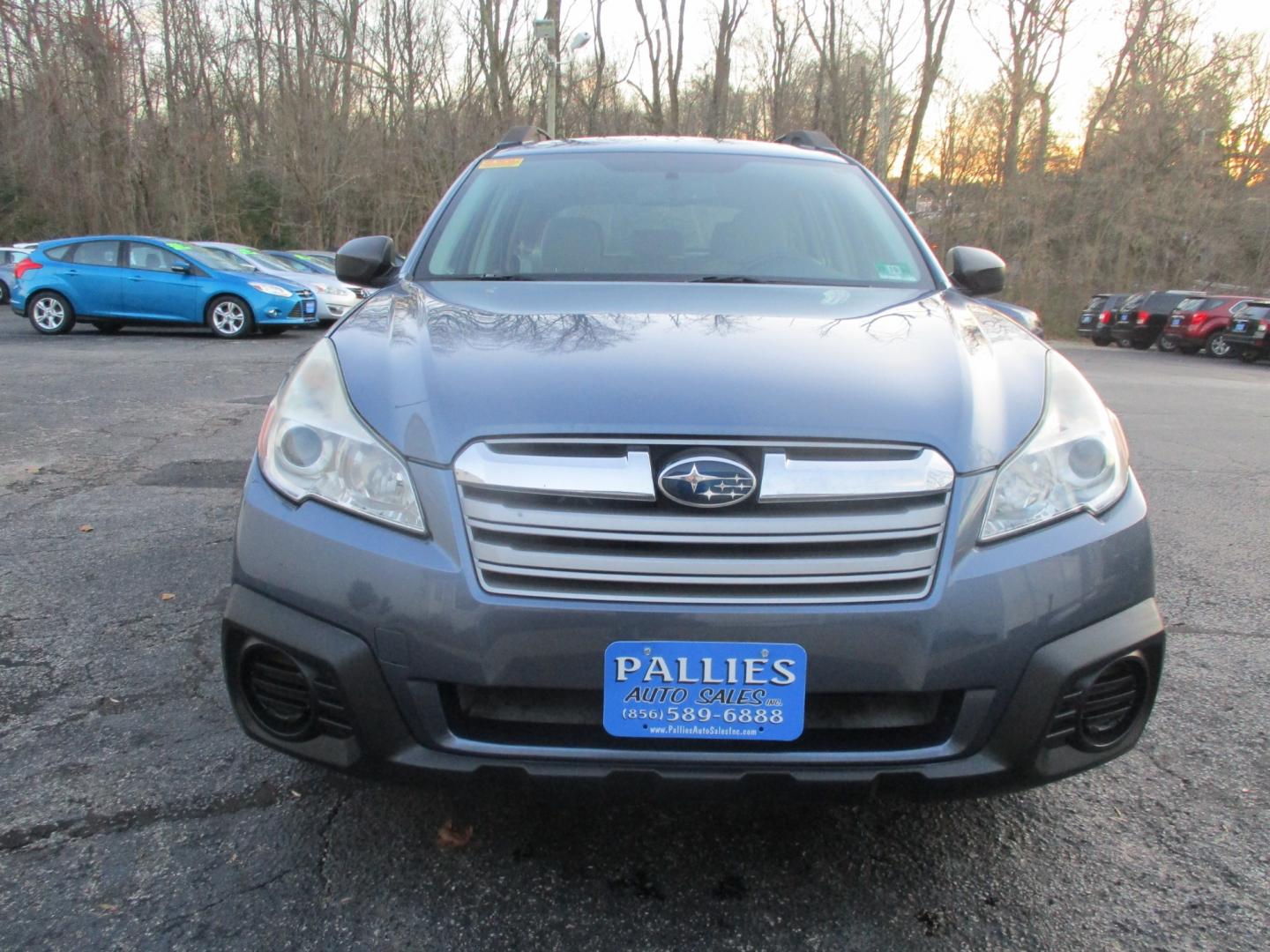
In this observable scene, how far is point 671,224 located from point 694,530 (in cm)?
165

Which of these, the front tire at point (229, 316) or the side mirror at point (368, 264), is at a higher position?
the side mirror at point (368, 264)

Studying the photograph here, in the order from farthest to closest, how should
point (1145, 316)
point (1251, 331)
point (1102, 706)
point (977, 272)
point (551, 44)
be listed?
point (1145, 316) < point (551, 44) < point (1251, 331) < point (977, 272) < point (1102, 706)

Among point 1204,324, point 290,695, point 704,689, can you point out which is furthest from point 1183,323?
point 290,695

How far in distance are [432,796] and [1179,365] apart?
20345 millimetres

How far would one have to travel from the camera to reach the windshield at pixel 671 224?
287 cm

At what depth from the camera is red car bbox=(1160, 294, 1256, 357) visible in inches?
871

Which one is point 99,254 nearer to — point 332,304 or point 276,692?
point 332,304

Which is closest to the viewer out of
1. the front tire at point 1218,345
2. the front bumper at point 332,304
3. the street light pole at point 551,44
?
the front bumper at point 332,304

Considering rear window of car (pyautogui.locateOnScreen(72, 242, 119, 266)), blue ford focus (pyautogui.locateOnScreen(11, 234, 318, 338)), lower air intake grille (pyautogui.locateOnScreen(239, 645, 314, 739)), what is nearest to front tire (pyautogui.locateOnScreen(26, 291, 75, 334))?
blue ford focus (pyautogui.locateOnScreen(11, 234, 318, 338))

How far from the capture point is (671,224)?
3.02 m

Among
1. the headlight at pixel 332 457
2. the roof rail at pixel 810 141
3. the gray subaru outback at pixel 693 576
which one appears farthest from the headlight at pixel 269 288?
the gray subaru outback at pixel 693 576

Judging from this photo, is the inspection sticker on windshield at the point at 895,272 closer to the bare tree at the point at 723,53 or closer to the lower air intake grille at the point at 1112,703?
the lower air intake grille at the point at 1112,703

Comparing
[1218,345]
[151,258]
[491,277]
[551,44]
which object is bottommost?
[1218,345]

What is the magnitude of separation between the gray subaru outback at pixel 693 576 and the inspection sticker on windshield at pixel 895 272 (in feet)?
3.26
